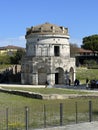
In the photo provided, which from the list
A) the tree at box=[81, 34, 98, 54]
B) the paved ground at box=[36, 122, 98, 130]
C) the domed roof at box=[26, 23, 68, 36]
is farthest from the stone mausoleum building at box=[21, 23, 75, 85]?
the tree at box=[81, 34, 98, 54]

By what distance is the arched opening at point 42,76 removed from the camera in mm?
62750

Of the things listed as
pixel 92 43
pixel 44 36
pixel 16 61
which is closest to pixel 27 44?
pixel 44 36

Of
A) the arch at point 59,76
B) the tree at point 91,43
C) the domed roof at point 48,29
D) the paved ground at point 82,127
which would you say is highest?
the tree at point 91,43

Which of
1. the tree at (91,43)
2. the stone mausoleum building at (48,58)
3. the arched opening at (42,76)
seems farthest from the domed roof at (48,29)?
the tree at (91,43)

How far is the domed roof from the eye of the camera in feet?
210

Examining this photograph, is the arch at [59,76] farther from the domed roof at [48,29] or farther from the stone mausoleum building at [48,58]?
the domed roof at [48,29]

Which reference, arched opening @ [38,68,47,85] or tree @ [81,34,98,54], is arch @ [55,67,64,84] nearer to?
arched opening @ [38,68,47,85]

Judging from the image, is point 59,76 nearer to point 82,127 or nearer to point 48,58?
point 48,58

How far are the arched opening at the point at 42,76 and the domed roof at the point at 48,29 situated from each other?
604cm

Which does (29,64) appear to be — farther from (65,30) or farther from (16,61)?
(16,61)

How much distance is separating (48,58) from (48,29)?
16.3ft

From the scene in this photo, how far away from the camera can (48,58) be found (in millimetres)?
62844

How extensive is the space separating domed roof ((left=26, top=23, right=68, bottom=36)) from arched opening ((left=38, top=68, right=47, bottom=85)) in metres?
6.04

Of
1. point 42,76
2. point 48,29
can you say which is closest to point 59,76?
point 42,76
